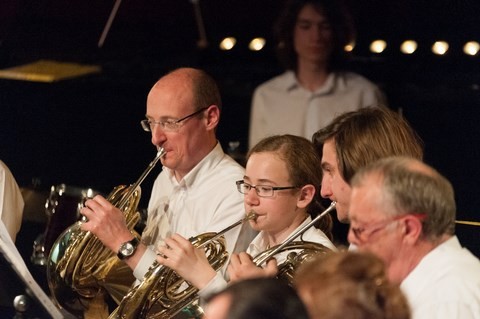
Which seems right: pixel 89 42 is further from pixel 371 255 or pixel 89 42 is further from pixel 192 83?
pixel 371 255

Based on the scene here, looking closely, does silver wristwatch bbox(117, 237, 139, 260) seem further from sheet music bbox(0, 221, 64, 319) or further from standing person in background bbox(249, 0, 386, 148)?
standing person in background bbox(249, 0, 386, 148)

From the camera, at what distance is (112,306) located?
15.0ft

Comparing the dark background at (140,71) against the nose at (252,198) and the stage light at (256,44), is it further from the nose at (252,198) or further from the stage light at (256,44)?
the nose at (252,198)

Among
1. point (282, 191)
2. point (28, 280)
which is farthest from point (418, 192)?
point (28, 280)

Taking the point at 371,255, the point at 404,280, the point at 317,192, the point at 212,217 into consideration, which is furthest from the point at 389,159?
the point at 212,217

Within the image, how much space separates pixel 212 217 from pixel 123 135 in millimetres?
2275

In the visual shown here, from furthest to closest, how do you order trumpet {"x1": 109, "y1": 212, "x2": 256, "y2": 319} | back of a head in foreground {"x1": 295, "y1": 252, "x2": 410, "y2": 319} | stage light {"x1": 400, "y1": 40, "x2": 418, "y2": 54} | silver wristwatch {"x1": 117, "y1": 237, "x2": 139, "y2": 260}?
stage light {"x1": 400, "y1": 40, "x2": 418, "y2": 54}, silver wristwatch {"x1": 117, "y1": 237, "x2": 139, "y2": 260}, trumpet {"x1": 109, "y1": 212, "x2": 256, "y2": 319}, back of a head in foreground {"x1": 295, "y1": 252, "x2": 410, "y2": 319}

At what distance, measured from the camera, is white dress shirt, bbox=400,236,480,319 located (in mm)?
2576

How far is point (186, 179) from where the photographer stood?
3.93m

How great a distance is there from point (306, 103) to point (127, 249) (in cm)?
150

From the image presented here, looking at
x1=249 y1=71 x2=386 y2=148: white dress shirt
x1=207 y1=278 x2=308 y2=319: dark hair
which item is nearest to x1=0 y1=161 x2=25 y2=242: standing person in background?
x1=249 y1=71 x2=386 y2=148: white dress shirt

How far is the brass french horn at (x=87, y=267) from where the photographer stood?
12.7 feet

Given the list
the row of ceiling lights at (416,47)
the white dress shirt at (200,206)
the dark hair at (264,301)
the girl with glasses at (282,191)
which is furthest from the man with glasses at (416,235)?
the row of ceiling lights at (416,47)

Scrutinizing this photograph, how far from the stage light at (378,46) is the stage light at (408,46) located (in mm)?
84
